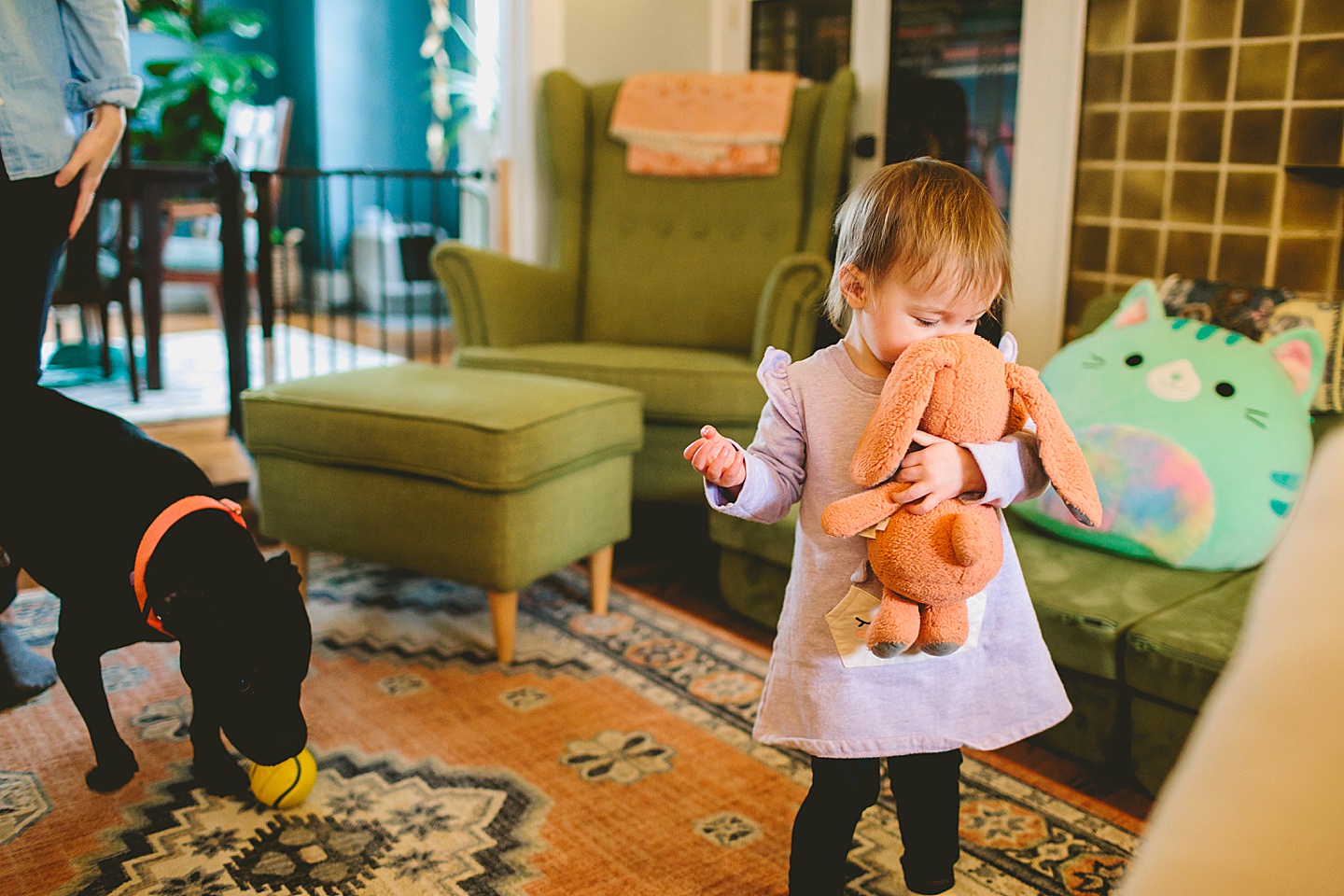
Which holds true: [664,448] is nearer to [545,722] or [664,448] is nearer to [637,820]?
[545,722]

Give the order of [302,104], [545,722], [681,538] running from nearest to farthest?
[545,722]
[681,538]
[302,104]

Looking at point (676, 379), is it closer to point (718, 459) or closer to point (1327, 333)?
point (1327, 333)

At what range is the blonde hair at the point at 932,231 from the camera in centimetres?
102

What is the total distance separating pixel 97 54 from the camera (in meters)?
1.70

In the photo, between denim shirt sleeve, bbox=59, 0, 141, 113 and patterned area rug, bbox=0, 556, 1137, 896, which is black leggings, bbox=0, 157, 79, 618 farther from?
patterned area rug, bbox=0, 556, 1137, 896

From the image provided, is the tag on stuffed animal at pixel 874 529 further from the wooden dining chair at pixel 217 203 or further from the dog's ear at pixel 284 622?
the wooden dining chair at pixel 217 203

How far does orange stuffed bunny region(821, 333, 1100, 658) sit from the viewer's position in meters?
1.03

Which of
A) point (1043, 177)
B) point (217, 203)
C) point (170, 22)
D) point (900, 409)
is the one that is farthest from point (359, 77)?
point (900, 409)

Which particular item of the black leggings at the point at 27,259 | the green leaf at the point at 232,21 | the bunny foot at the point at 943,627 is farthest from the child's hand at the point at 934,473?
the green leaf at the point at 232,21

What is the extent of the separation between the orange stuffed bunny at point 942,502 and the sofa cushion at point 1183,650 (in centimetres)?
53

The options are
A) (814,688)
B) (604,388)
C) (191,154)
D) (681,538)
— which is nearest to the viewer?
(814,688)

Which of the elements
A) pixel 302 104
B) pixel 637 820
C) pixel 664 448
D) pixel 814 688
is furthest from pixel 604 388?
pixel 302 104

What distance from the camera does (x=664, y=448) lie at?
2.55 metres

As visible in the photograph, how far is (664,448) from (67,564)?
134 centimetres
